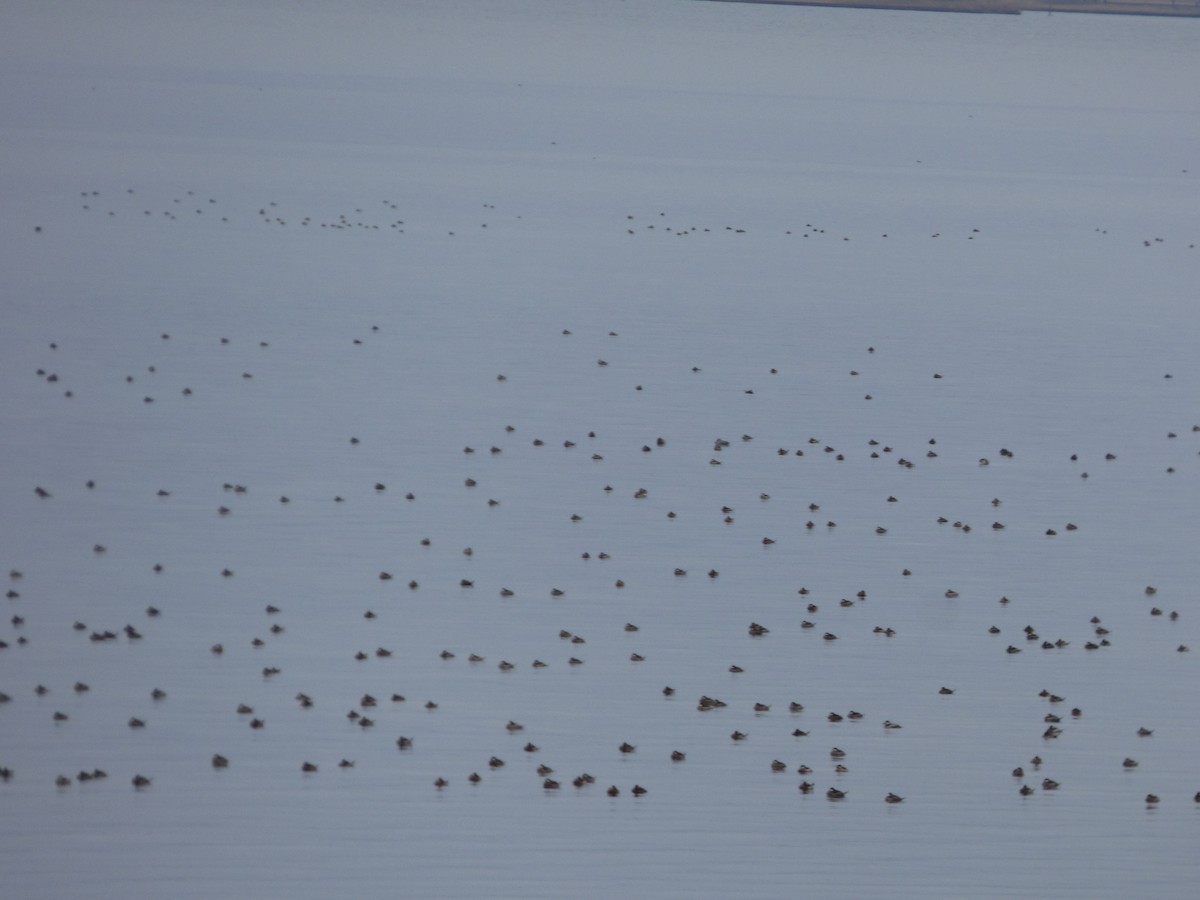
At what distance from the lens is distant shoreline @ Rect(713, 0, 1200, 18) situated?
149m

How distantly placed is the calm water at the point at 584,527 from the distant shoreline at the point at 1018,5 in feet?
352

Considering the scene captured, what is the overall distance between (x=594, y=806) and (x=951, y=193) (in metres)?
37.0

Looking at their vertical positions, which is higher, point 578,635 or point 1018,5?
point 1018,5

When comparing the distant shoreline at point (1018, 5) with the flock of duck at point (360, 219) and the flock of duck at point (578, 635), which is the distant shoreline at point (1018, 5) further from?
the flock of duck at point (578, 635)

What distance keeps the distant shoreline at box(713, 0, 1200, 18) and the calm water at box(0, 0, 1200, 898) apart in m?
107

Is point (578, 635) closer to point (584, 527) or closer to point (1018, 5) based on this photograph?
point (584, 527)

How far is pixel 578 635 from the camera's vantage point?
16016mm

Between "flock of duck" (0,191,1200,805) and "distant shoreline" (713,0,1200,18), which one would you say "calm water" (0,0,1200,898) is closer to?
"flock of duck" (0,191,1200,805)

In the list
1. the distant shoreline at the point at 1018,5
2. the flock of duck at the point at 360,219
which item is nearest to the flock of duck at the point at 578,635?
the flock of duck at the point at 360,219

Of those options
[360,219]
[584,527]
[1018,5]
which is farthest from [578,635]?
[1018,5]

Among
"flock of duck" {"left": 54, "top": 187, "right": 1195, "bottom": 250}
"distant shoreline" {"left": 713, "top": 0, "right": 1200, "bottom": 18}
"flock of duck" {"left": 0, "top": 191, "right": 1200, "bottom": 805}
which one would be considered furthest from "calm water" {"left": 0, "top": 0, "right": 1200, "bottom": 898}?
"distant shoreline" {"left": 713, "top": 0, "right": 1200, "bottom": 18}

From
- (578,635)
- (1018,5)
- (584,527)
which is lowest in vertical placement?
(578,635)

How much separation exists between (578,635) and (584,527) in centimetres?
327

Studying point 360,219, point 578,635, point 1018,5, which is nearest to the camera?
point 578,635
